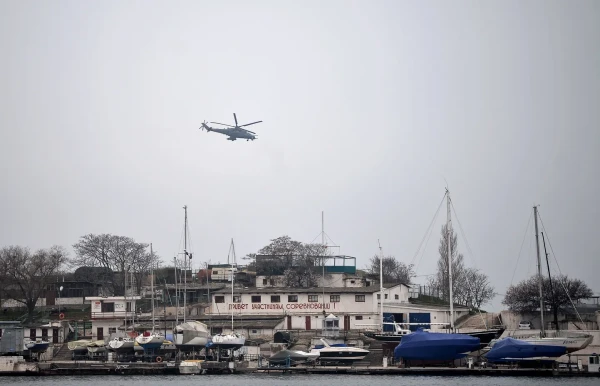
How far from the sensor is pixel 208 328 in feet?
274

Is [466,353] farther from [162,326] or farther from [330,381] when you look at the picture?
[162,326]

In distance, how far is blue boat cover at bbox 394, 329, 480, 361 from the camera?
67.6 m

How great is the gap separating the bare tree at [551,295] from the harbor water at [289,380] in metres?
22.9

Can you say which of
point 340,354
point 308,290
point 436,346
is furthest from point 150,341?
point 436,346

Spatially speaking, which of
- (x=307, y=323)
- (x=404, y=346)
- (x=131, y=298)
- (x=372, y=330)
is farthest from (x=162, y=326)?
(x=404, y=346)

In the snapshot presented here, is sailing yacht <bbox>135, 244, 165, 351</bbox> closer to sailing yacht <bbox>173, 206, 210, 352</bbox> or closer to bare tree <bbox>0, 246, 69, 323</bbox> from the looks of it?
sailing yacht <bbox>173, 206, 210, 352</bbox>

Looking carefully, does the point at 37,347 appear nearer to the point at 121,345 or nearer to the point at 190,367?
the point at 121,345

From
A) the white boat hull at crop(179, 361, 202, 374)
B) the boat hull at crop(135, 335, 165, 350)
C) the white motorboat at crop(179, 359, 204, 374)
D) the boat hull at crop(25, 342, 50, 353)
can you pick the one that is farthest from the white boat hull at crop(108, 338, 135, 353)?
the white boat hull at crop(179, 361, 202, 374)

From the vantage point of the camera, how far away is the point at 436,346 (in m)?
67.9

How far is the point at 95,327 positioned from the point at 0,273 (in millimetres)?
24387

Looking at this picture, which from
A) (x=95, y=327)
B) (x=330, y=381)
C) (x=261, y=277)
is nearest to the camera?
(x=330, y=381)

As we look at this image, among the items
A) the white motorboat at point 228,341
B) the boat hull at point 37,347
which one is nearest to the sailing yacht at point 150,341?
the white motorboat at point 228,341

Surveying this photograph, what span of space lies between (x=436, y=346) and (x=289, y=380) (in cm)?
1241

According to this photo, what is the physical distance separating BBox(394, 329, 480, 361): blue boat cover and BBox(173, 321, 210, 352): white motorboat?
1895cm
